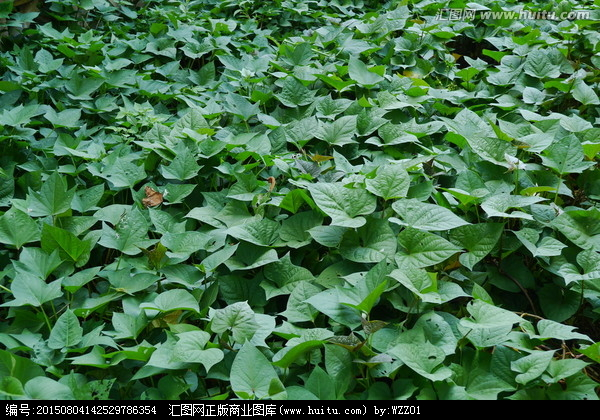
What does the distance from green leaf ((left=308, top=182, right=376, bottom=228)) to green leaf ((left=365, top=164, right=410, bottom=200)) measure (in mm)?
34

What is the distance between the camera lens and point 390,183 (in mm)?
1710

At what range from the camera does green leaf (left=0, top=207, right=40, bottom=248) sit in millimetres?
1672

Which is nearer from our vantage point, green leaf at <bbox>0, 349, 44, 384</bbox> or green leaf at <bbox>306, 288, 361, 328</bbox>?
green leaf at <bbox>0, 349, 44, 384</bbox>

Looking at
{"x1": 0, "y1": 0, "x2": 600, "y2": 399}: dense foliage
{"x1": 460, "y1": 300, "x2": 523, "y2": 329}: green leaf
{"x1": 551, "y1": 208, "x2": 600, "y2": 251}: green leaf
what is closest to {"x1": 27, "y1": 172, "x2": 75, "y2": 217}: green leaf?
{"x1": 0, "y1": 0, "x2": 600, "y2": 399}: dense foliage

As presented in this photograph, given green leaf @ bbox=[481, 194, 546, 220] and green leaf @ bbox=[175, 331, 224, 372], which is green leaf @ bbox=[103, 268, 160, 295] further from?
green leaf @ bbox=[481, 194, 546, 220]

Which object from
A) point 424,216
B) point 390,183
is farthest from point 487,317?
point 390,183

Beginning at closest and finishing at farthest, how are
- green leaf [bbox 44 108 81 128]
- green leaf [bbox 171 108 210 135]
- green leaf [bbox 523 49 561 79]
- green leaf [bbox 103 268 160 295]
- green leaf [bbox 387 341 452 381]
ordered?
green leaf [bbox 387 341 452 381], green leaf [bbox 103 268 160 295], green leaf [bbox 171 108 210 135], green leaf [bbox 44 108 81 128], green leaf [bbox 523 49 561 79]

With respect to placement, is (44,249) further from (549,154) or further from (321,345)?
(549,154)

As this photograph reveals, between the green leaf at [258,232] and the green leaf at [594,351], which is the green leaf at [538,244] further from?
the green leaf at [258,232]

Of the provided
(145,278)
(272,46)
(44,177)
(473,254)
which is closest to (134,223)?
(145,278)

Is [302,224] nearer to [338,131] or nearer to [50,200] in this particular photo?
[338,131]

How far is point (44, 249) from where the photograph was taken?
1.68m

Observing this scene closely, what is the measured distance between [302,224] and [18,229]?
0.80m

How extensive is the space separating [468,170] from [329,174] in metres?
0.44
